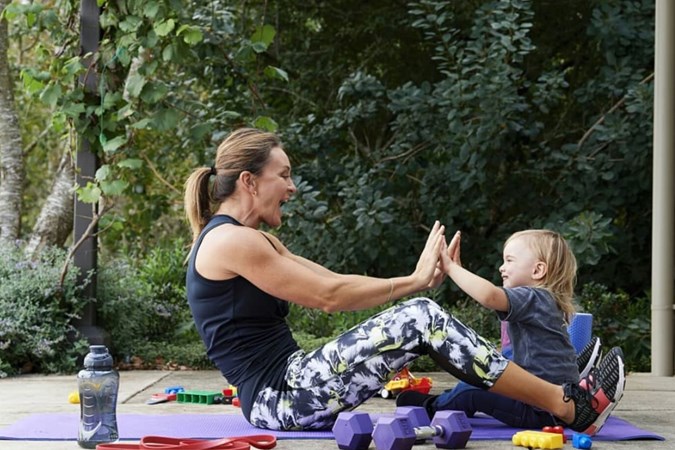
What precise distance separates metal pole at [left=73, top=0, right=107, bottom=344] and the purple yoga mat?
2.25 m

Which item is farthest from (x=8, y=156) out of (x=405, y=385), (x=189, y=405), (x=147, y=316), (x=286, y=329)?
(x=286, y=329)

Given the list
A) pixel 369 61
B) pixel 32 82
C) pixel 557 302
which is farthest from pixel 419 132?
pixel 557 302

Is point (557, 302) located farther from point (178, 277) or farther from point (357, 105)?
point (178, 277)

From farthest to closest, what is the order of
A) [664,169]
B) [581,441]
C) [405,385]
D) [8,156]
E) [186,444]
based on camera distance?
[8,156] → [664,169] → [405,385] → [581,441] → [186,444]

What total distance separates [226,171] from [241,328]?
0.61 m

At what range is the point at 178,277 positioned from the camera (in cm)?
871

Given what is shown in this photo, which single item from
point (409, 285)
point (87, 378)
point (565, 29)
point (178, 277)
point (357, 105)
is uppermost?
point (565, 29)

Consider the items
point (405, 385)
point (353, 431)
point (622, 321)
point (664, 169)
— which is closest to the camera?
point (353, 431)

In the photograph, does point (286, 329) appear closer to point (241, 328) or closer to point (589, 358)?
point (241, 328)

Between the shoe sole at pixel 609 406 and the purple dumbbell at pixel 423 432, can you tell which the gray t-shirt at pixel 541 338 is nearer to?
the shoe sole at pixel 609 406

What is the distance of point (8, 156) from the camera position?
770 cm

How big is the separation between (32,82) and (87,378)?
352cm

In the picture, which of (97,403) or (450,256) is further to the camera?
(450,256)

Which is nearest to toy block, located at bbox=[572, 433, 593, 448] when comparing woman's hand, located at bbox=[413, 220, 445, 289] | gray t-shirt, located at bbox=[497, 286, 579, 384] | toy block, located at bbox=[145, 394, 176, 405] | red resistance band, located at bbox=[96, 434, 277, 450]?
gray t-shirt, located at bbox=[497, 286, 579, 384]
